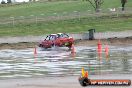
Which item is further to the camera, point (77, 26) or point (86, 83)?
point (77, 26)

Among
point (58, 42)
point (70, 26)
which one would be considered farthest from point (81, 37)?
point (70, 26)

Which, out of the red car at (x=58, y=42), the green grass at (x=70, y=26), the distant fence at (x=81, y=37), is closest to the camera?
the red car at (x=58, y=42)

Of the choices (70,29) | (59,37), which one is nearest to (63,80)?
(59,37)

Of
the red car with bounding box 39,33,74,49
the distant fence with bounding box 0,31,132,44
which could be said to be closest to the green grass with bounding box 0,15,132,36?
the distant fence with bounding box 0,31,132,44

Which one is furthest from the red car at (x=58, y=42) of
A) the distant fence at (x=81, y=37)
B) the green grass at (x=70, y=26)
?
the green grass at (x=70, y=26)

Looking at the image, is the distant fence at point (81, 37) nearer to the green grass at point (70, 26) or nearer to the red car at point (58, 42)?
the green grass at point (70, 26)

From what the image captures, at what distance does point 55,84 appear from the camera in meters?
18.8

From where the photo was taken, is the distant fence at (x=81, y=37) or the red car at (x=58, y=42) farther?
the distant fence at (x=81, y=37)

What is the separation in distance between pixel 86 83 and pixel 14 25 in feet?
165

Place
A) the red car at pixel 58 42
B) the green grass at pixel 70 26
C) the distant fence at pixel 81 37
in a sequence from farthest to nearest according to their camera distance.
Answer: the green grass at pixel 70 26 < the distant fence at pixel 81 37 < the red car at pixel 58 42

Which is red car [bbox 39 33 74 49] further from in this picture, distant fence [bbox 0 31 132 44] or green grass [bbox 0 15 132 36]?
green grass [bbox 0 15 132 36]

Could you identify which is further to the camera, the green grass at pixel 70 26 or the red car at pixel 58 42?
the green grass at pixel 70 26

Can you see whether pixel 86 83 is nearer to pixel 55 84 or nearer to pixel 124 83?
pixel 124 83

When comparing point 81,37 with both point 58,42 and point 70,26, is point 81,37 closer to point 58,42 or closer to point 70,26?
point 58,42
